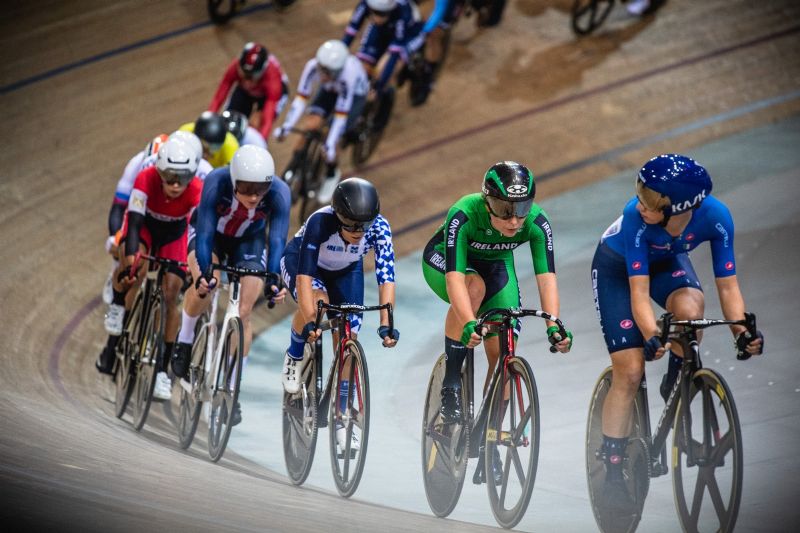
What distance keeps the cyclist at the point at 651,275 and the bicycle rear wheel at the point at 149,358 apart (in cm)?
244

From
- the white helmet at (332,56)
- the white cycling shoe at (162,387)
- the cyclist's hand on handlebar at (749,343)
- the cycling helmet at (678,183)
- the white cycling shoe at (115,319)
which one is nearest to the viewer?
the cyclist's hand on handlebar at (749,343)

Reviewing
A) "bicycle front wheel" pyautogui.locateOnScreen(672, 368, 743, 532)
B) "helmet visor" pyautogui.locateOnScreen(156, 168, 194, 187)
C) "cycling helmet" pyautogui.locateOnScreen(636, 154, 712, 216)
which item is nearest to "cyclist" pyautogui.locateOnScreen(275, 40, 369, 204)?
"helmet visor" pyautogui.locateOnScreen(156, 168, 194, 187)

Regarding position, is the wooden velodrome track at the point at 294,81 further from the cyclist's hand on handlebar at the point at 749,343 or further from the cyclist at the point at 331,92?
the cyclist's hand on handlebar at the point at 749,343

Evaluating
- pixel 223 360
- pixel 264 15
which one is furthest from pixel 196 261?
pixel 264 15

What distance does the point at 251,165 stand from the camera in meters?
5.27

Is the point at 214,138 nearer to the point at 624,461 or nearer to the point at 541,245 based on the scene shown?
the point at 541,245

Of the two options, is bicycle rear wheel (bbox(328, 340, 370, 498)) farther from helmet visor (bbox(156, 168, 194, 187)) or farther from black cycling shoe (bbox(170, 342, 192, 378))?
helmet visor (bbox(156, 168, 194, 187))

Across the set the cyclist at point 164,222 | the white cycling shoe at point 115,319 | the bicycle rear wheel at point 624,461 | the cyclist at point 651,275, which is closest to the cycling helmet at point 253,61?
the cyclist at point 164,222

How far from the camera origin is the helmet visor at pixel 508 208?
4.32 m

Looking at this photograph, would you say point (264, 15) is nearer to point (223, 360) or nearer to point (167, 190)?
point (167, 190)

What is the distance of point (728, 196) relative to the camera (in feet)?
28.5

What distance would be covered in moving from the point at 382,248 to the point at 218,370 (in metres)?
1.05

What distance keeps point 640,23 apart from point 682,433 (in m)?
8.28

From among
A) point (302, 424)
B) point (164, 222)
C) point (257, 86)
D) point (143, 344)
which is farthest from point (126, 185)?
point (257, 86)
